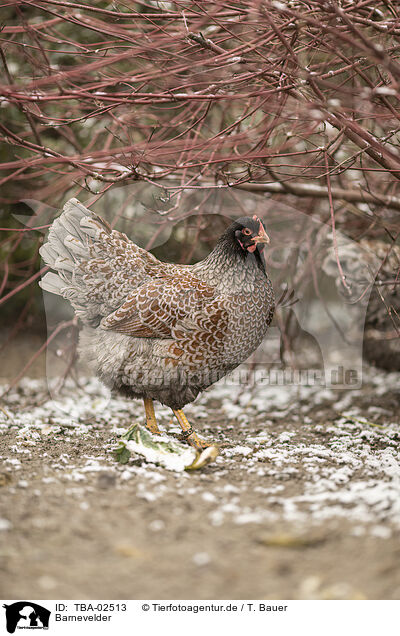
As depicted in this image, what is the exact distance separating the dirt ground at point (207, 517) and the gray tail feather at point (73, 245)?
2.37 feet

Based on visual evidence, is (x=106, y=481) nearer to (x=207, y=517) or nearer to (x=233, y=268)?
(x=207, y=517)

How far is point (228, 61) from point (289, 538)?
1786mm

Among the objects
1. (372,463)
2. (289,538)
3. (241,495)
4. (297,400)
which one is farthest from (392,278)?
(289,538)

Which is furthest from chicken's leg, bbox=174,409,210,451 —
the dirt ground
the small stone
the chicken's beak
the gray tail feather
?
the chicken's beak

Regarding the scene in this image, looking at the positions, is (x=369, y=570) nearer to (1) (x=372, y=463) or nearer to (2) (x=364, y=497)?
(2) (x=364, y=497)

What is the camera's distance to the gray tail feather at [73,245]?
89.9 inches

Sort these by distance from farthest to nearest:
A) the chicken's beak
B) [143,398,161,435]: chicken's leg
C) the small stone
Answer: [143,398,161,435]: chicken's leg, the chicken's beak, the small stone

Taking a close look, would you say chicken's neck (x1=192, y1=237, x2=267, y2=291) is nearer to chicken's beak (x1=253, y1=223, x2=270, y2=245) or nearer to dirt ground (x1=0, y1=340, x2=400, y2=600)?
chicken's beak (x1=253, y1=223, x2=270, y2=245)

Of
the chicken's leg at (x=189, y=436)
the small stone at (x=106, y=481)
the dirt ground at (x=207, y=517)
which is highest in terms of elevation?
the chicken's leg at (x=189, y=436)

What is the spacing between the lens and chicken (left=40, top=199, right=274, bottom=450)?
214 cm
